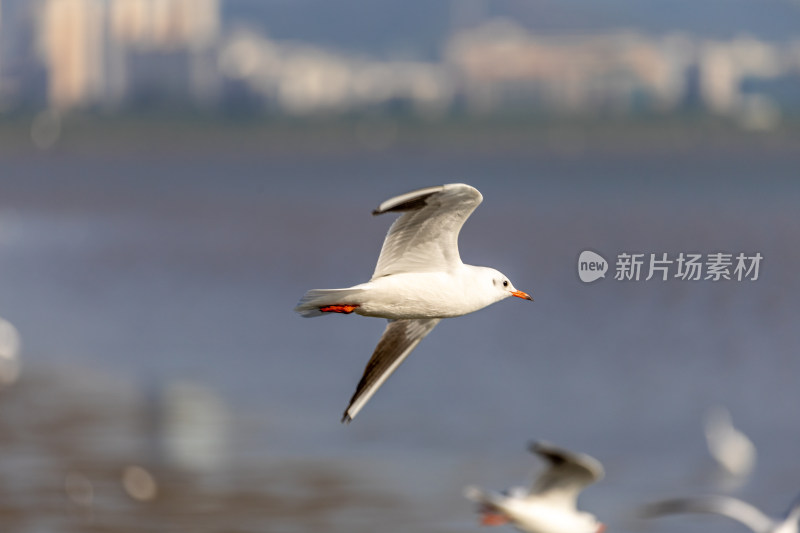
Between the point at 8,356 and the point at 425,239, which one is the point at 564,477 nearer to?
the point at 425,239

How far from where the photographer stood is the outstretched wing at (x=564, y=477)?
14.2 meters

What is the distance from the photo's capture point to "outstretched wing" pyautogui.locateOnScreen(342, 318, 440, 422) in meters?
13.6

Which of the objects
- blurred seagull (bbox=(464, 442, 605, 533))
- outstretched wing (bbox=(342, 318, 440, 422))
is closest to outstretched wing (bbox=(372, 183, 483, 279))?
outstretched wing (bbox=(342, 318, 440, 422))

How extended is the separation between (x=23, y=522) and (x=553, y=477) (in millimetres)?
9680

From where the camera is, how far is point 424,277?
41.6 ft

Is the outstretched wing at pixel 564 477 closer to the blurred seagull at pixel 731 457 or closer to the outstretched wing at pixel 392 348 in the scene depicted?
the outstretched wing at pixel 392 348

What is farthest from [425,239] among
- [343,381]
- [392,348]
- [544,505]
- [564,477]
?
[343,381]

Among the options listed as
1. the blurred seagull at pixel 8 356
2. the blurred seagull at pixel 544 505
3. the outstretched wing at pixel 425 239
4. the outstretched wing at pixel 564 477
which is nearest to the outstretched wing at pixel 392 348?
the outstretched wing at pixel 425 239

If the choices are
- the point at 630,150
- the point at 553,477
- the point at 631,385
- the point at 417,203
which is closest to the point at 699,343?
the point at 631,385

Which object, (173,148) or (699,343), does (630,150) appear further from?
(699,343)

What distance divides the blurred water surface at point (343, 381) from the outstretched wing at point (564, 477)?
6370 mm

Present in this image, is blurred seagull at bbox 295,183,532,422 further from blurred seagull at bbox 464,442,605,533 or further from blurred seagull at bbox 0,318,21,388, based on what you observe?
blurred seagull at bbox 0,318,21,388

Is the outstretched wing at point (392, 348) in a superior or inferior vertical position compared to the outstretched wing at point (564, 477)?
superior

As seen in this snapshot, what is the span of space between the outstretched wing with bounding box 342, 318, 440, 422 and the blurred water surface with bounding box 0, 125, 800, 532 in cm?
789
